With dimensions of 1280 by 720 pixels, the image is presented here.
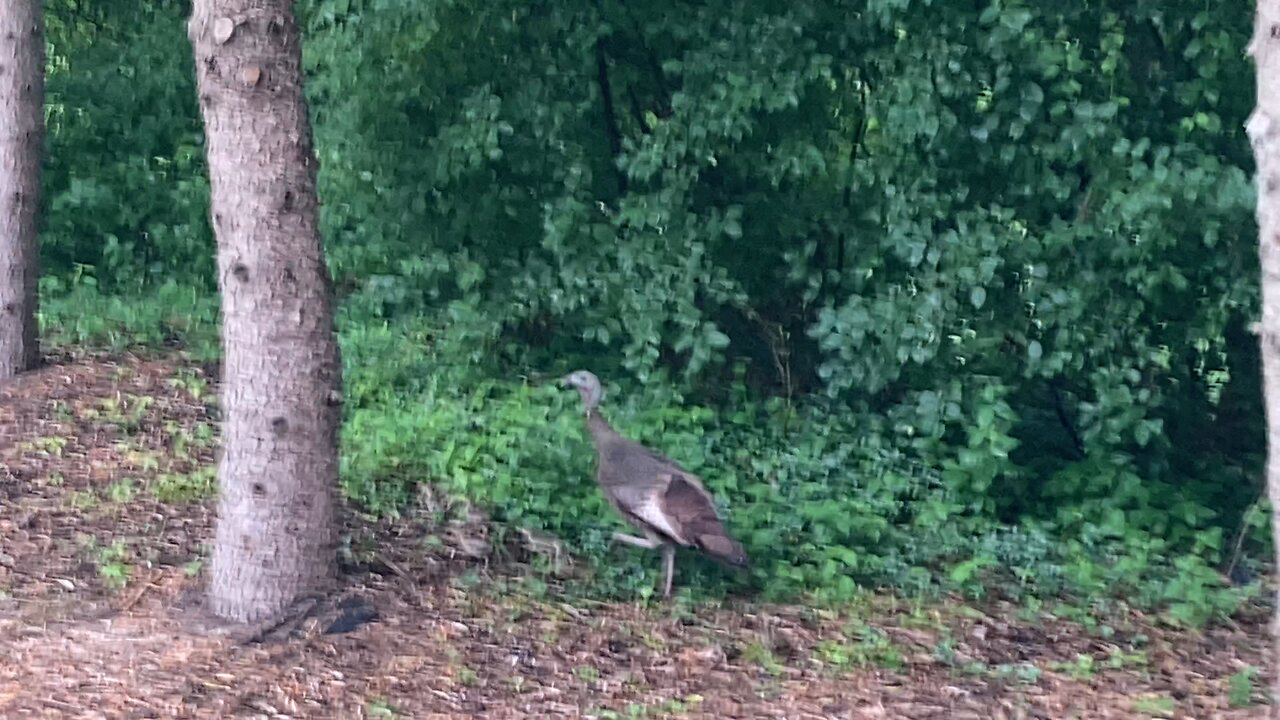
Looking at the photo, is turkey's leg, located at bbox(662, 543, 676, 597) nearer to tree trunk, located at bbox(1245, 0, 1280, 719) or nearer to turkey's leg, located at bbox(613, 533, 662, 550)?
turkey's leg, located at bbox(613, 533, 662, 550)

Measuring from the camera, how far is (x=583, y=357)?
10.0 m

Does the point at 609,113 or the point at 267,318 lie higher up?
the point at 609,113

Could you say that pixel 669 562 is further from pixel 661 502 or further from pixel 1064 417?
pixel 1064 417

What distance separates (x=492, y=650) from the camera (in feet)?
18.5

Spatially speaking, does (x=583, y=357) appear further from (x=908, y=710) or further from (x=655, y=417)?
(x=908, y=710)

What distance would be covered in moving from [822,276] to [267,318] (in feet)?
15.8

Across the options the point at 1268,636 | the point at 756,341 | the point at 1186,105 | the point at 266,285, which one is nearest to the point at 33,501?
the point at 266,285

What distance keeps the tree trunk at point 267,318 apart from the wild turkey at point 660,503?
141cm

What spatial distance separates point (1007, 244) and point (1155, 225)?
876 millimetres

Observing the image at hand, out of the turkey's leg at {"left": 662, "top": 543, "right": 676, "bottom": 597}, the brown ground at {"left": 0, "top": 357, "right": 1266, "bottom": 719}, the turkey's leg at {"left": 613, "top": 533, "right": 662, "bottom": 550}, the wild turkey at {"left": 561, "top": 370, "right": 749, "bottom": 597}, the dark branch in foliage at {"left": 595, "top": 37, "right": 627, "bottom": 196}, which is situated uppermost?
the dark branch in foliage at {"left": 595, "top": 37, "right": 627, "bottom": 196}

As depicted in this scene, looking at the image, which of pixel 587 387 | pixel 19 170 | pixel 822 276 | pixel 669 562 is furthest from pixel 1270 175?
pixel 19 170

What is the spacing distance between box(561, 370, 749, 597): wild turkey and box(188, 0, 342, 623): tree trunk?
1413 millimetres

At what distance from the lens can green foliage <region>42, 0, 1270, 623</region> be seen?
24.8 ft

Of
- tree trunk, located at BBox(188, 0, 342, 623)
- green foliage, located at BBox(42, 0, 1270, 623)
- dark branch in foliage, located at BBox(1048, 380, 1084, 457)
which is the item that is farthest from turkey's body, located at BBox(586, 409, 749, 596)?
dark branch in foliage, located at BBox(1048, 380, 1084, 457)
